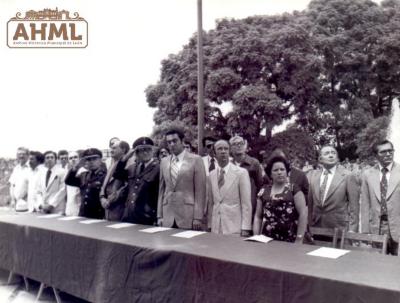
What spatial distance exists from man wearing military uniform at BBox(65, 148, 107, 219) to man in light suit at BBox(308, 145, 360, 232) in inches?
82.4

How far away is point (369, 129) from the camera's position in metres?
14.8

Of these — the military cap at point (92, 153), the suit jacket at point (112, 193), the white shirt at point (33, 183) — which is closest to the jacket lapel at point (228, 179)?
the suit jacket at point (112, 193)

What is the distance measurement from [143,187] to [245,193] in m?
0.92

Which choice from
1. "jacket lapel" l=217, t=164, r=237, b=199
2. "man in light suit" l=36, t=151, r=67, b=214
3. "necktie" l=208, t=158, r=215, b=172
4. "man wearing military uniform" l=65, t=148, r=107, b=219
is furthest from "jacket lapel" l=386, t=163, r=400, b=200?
"man in light suit" l=36, t=151, r=67, b=214

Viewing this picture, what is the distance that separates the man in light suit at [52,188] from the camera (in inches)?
218

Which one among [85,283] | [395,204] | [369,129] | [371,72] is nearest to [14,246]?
[85,283]

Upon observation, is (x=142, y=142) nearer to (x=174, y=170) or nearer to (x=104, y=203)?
(x=174, y=170)

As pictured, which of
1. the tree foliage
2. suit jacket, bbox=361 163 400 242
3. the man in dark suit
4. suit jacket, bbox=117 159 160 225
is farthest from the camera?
the tree foliage

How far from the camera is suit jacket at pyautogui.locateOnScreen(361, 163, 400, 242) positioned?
3502mm

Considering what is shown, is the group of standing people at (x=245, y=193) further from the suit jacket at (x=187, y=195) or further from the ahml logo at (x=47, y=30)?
the ahml logo at (x=47, y=30)

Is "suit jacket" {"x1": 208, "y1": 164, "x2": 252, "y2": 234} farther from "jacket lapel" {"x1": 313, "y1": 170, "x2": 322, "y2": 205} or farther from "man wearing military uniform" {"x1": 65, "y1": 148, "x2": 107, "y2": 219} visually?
"man wearing military uniform" {"x1": 65, "y1": 148, "x2": 107, "y2": 219}

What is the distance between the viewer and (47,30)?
495 centimetres

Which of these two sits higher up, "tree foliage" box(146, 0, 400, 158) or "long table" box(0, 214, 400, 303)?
"tree foliage" box(146, 0, 400, 158)

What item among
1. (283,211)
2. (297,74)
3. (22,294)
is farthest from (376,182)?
(297,74)
